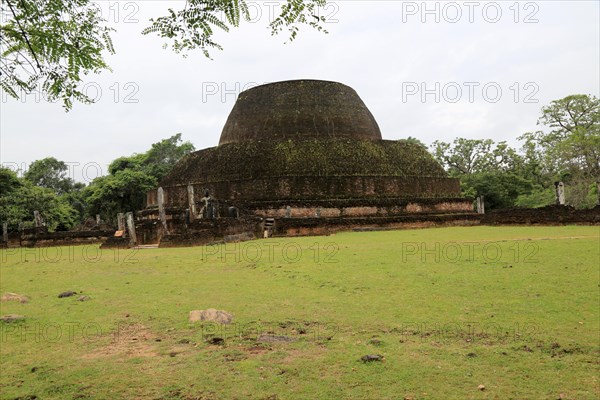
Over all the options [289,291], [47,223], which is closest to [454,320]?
[289,291]

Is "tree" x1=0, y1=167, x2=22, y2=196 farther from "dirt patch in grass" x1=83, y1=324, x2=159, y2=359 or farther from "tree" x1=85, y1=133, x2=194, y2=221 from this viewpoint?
"dirt patch in grass" x1=83, y1=324, x2=159, y2=359

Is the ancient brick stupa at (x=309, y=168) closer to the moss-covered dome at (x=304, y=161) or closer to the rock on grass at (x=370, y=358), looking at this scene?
the moss-covered dome at (x=304, y=161)

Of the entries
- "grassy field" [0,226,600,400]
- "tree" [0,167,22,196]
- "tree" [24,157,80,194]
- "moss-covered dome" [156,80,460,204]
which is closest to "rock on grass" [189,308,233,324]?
"grassy field" [0,226,600,400]

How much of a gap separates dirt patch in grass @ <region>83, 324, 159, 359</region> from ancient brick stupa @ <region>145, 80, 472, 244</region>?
1271 centimetres

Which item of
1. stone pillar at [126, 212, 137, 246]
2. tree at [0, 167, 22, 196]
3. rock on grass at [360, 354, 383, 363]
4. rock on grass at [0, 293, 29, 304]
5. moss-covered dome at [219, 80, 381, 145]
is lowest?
rock on grass at [360, 354, 383, 363]

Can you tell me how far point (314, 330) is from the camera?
4574 millimetres

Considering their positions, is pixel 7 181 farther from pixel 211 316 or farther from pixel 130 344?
pixel 130 344

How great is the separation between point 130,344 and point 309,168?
1768 cm

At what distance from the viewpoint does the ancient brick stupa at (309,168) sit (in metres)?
20.4

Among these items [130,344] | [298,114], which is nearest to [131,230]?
[130,344]

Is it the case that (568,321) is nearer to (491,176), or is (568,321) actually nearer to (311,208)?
(311,208)

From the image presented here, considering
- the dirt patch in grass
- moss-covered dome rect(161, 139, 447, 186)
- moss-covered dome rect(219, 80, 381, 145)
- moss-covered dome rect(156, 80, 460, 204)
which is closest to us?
the dirt patch in grass

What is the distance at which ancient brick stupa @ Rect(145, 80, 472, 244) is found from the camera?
20391 mm

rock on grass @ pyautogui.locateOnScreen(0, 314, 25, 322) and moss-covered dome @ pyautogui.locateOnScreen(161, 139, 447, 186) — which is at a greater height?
moss-covered dome @ pyautogui.locateOnScreen(161, 139, 447, 186)
